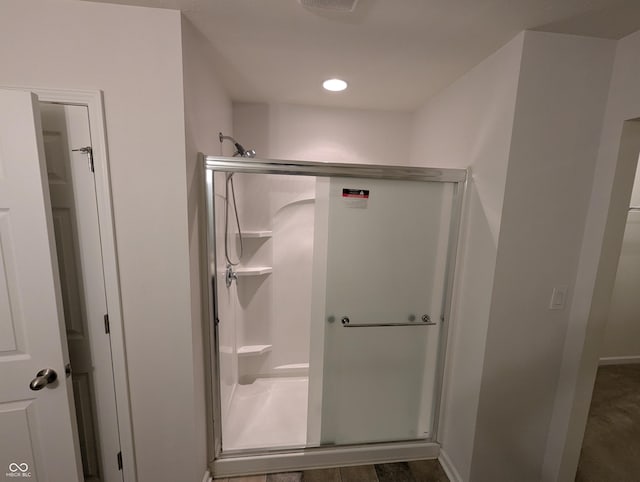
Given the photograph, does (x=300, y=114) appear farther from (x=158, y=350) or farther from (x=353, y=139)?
(x=158, y=350)

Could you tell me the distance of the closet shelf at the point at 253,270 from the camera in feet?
7.22

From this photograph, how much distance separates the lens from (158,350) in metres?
1.24

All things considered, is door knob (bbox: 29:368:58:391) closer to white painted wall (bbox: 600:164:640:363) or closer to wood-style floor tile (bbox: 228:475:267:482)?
wood-style floor tile (bbox: 228:475:267:482)

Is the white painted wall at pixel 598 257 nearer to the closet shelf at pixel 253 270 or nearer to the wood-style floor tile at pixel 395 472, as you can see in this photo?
the wood-style floor tile at pixel 395 472

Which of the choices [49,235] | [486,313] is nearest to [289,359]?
[486,313]

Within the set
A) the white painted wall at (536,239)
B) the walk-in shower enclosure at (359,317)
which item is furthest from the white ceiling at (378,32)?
the walk-in shower enclosure at (359,317)

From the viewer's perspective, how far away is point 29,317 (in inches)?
39.4

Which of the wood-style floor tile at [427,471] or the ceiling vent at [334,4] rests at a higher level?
the ceiling vent at [334,4]

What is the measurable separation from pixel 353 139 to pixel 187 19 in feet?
4.83

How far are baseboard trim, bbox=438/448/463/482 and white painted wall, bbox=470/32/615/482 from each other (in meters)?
0.16

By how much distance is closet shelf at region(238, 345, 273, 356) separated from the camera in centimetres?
233

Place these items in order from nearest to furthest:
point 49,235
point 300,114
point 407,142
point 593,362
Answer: point 49,235 < point 593,362 < point 300,114 < point 407,142

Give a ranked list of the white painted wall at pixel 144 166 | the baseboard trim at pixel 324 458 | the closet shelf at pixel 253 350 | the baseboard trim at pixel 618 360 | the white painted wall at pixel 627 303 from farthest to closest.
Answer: the baseboard trim at pixel 618 360 < the white painted wall at pixel 627 303 < the closet shelf at pixel 253 350 < the baseboard trim at pixel 324 458 < the white painted wall at pixel 144 166

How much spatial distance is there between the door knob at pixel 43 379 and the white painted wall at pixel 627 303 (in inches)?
169
